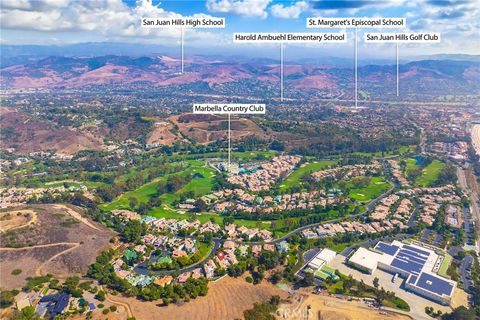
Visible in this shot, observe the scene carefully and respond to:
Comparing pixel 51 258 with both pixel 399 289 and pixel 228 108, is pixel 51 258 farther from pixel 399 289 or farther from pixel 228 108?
pixel 399 289

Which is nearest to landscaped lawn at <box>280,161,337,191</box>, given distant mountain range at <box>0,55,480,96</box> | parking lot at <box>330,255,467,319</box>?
parking lot at <box>330,255,467,319</box>

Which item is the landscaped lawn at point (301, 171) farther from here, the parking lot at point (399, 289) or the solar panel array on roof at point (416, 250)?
the parking lot at point (399, 289)

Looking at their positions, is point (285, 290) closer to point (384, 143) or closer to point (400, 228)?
point (400, 228)

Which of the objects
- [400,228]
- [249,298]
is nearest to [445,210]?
[400,228]

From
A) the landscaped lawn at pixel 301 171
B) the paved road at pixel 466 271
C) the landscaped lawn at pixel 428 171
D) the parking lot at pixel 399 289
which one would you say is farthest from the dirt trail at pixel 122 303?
the landscaped lawn at pixel 428 171

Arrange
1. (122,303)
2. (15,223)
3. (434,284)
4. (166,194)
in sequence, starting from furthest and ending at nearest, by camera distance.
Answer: (166,194)
(15,223)
(434,284)
(122,303)

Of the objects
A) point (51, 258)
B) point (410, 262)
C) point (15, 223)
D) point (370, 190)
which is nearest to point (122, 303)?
point (51, 258)
